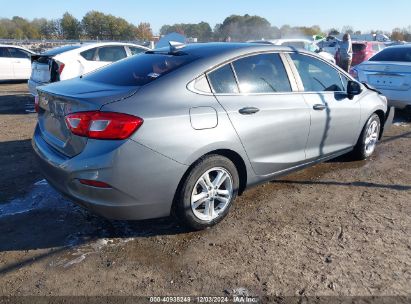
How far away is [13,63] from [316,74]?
41.5 ft

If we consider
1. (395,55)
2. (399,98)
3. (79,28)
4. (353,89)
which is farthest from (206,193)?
(79,28)

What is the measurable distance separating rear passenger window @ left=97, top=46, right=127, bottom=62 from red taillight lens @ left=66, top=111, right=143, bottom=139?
278 inches

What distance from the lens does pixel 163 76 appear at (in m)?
3.27

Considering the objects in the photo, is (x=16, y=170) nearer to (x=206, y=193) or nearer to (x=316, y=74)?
(x=206, y=193)

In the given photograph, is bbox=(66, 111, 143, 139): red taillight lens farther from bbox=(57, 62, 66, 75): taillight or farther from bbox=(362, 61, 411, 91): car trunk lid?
bbox=(362, 61, 411, 91): car trunk lid

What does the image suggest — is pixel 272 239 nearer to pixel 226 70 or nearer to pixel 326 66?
pixel 226 70

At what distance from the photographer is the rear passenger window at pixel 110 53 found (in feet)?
31.2

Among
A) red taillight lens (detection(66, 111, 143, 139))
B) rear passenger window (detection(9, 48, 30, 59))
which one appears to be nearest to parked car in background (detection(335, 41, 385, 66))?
rear passenger window (detection(9, 48, 30, 59))

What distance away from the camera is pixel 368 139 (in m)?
5.41

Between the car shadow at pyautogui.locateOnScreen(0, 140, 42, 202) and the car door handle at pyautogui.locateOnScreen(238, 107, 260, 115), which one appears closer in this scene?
the car door handle at pyautogui.locateOnScreen(238, 107, 260, 115)

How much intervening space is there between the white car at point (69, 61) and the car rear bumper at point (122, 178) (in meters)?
5.35

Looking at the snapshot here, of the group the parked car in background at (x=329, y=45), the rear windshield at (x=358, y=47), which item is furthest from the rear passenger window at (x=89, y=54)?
the parked car in background at (x=329, y=45)

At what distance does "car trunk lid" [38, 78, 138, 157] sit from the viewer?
2.96m

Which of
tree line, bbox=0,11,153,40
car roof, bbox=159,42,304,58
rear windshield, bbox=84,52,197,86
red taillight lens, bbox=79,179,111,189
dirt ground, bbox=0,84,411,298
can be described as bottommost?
dirt ground, bbox=0,84,411,298
